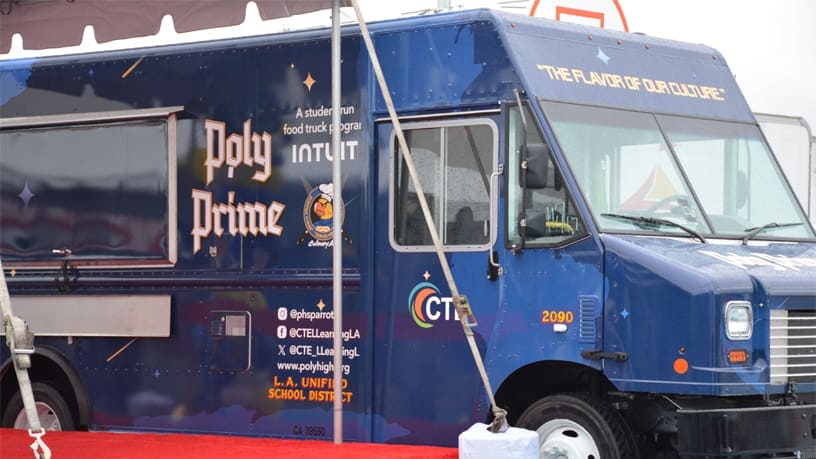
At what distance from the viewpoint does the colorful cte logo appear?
9117 mm

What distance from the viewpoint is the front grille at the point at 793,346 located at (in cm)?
830

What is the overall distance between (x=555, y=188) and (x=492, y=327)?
916 millimetres

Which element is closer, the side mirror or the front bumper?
the front bumper

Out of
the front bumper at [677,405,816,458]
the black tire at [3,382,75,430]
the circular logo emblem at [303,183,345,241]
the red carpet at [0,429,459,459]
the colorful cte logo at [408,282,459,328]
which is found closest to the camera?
the front bumper at [677,405,816,458]

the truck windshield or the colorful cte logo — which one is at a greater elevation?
the truck windshield

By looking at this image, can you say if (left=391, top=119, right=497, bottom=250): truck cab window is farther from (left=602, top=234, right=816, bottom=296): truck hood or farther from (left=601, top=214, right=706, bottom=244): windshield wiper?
(left=602, top=234, right=816, bottom=296): truck hood

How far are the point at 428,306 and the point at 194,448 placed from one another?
1.66 meters

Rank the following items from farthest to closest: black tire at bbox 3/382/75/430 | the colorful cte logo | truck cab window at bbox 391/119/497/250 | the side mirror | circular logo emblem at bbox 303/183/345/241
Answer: black tire at bbox 3/382/75/430
circular logo emblem at bbox 303/183/345/241
the colorful cte logo
truck cab window at bbox 391/119/497/250
the side mirror

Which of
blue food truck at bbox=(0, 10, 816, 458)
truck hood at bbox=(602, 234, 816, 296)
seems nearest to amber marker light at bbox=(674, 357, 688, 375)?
blue food truck at bbox=(0, 10, 816, 458)

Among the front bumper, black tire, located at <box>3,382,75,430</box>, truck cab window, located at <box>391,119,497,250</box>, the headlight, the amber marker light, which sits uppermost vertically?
truck cab window, located at <box>391,119,497,250</box>

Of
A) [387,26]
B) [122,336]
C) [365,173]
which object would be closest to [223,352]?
[122,336]

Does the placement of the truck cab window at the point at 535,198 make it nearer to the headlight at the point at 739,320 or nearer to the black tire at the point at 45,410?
the headlight at the point at 739,320

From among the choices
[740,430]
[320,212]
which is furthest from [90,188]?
[740,430]

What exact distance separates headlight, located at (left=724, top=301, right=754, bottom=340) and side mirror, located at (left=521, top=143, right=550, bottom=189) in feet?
4.28
